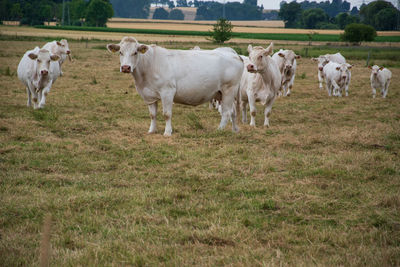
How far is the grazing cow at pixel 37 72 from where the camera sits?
37.6 ft

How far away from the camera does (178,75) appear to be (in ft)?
30.7

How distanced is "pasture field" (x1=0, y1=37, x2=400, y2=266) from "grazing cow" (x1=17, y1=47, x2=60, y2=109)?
2.12 ft

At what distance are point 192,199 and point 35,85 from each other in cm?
802

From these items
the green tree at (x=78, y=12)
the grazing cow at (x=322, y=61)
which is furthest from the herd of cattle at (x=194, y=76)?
the green tree at (x=78, y=12)

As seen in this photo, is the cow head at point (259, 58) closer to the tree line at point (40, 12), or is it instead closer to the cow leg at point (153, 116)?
the cow leg at point (153, 116)

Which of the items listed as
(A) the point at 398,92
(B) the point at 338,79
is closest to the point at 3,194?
(B) the point at 338,79

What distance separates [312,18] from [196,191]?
380ft

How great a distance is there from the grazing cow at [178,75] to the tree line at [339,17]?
3477 inches

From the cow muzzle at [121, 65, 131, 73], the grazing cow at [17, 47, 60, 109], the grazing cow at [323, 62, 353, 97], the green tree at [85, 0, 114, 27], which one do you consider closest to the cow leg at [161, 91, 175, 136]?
the cow muzzle at [121, 65, 131, 73]

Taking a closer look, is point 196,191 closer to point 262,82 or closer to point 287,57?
point 262,82

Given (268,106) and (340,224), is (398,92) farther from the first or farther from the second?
(340,224)

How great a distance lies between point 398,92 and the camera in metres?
18.6

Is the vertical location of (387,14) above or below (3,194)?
above

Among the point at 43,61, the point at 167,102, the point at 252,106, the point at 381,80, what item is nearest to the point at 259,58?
the point at 252,106
